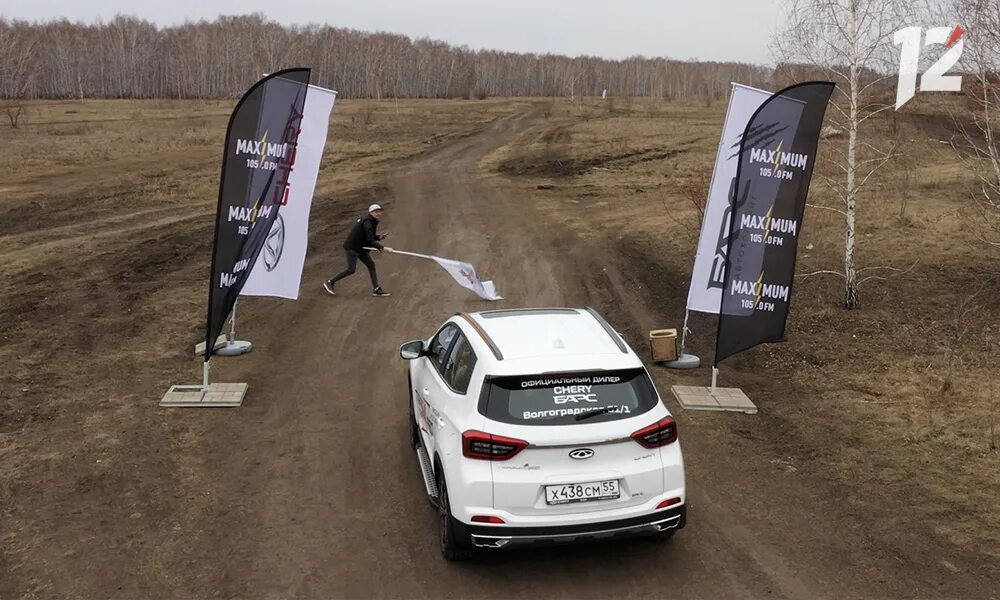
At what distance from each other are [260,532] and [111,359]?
19.2ft

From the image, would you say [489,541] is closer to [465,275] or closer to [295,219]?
[295,219]

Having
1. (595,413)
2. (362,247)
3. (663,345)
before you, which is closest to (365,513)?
(595,413)

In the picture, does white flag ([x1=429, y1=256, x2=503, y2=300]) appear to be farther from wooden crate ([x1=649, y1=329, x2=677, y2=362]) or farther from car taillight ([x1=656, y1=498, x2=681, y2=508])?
car taillight ([x1=656, y1=498, x2=681, y2=508])

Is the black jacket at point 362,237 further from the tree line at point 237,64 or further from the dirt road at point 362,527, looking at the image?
the tree line at point 237,64

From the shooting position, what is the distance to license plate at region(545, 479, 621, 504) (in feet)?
18.4

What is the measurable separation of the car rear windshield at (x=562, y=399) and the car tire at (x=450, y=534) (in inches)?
32.9

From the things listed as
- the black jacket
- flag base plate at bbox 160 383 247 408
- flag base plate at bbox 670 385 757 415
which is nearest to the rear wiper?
flag base plate at bbox 670 385 757 415

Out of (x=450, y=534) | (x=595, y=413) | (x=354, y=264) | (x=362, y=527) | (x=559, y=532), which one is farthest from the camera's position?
(x=354, y=264)

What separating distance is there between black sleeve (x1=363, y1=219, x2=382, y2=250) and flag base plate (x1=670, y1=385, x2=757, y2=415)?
A: 7.06 meters

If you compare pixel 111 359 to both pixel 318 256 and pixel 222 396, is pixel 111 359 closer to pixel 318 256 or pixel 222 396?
pixel 222 396

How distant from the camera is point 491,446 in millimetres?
5637

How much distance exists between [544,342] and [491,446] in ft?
3.80

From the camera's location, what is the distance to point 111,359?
36.6 feet

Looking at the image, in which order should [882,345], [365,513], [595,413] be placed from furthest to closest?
[882,345]
[365,513]
[595,413]
